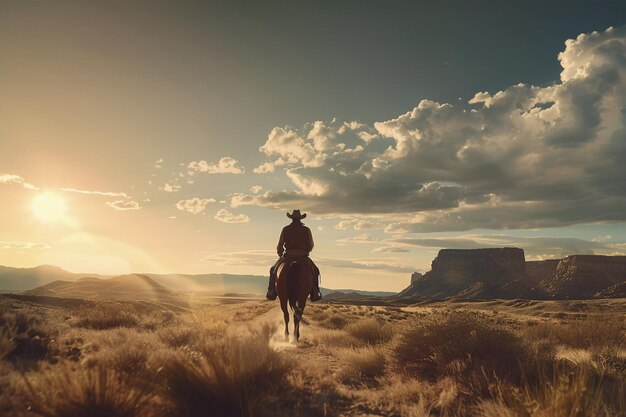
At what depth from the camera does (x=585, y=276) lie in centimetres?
17888

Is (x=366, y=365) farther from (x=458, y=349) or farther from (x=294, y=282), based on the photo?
(x=294, y=282)

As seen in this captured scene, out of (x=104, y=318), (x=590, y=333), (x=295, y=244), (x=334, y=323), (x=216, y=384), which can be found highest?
(x=295, y=244)

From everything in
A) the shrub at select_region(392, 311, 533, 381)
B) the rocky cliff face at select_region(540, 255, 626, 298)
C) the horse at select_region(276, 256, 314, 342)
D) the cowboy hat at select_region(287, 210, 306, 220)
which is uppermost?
the cowboy hat at select_region(287, 210, 306, 220)

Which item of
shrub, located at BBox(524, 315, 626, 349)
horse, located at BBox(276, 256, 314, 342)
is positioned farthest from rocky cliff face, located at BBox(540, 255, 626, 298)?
horse, located at BBox(276, 256, 314, 342)

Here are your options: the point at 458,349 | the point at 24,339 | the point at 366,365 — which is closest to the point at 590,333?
the point at 458,349

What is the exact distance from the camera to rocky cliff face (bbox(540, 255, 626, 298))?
167 m

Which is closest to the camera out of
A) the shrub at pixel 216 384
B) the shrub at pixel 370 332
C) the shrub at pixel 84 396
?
the shrub at pixel 84 396

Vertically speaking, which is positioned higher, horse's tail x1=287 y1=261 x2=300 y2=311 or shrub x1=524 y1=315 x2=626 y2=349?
horse's tail x1=287 y1=261 x2=300 y2=311

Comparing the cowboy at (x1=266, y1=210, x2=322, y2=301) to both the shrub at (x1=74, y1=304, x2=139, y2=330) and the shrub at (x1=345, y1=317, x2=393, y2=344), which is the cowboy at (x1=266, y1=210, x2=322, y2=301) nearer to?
the shrub at (x1=345, y1=317, x2=393, y2=344)

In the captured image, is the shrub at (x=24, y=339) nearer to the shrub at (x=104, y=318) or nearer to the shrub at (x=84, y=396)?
the shrub at (x=84, y=396)

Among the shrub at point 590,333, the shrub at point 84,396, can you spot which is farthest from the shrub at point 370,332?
the shrub at point 84,396

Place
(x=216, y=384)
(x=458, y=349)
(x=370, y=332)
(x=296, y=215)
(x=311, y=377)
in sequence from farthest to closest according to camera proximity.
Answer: (x=296, y=215)
(x=370, y=332)
(x=458, y=349)
(x=311, y=377)
(x=216, y=384)

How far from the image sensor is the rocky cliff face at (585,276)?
548 ft

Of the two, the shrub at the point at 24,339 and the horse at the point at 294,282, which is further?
the horse at the point at 294,282
